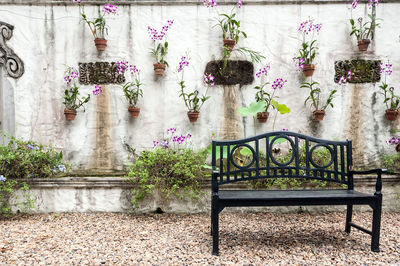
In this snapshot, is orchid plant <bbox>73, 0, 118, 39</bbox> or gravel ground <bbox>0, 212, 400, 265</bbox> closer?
gravel ground <bbox>0, 212, 400, 265</bbox>

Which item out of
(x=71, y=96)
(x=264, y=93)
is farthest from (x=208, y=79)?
(x=71, y=96)

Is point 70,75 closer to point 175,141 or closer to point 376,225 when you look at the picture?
point 175,141

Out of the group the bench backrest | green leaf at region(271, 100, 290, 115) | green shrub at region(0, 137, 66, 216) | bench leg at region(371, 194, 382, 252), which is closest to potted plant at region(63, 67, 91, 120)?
green shrub at region(0, 137, 66, 216)

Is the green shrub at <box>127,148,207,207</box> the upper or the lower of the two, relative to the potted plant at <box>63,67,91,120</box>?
lower

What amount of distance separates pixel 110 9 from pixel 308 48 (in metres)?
2.70

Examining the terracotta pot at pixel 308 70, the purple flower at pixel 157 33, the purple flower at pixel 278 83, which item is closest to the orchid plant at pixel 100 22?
the purple flower at pixel 157 33

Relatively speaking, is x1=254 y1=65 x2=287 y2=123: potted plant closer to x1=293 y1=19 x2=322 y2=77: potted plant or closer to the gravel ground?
x1=293 y1=19 x2=322 y2=77: potted plant

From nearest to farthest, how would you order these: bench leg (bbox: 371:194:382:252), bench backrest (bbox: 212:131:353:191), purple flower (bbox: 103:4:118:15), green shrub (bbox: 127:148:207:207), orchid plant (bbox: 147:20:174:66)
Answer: bench leg (bbox: 371:194:382:252), bench backrest (bbox: 212:131:353:191), green shrub (bbox: 127:148:207:207), purple flower (bbox: 103:4:118:15), orchid plant (bbox: 147:20:174:66)

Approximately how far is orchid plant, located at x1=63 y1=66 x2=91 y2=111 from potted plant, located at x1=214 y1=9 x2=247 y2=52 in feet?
6.12

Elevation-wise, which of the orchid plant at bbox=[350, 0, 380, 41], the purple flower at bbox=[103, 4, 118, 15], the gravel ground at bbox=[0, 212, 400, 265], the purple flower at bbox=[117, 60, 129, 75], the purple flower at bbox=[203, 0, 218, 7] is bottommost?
the gravel ground at bbox=[0, 212, 400, 265]

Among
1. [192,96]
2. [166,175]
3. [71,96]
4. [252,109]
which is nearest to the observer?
[166,175]

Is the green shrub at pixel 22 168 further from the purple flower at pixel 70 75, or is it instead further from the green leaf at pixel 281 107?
the green leaf at pixel 281 107

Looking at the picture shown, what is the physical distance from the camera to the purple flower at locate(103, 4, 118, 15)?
359 cm

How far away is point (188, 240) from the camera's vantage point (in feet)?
8.43
